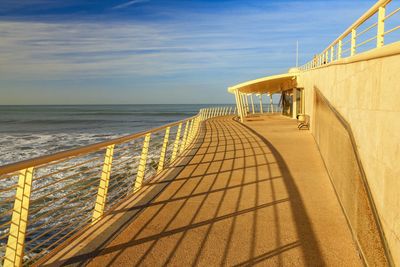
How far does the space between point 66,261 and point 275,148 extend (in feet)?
28.3

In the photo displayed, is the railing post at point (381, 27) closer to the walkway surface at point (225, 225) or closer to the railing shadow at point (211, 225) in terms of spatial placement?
the walkway surface at point (225, 225)

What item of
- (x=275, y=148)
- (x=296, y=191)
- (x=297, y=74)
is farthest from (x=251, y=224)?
(x=297, y=74)

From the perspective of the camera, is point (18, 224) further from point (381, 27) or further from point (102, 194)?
point (381, 27)

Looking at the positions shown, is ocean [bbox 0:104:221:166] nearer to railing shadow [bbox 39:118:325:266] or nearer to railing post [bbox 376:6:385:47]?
railing shadow [bbox 39:118:325:266]

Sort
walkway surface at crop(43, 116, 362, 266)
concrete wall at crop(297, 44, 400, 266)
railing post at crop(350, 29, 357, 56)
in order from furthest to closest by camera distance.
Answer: railing post at crop(350, 29, 357, 56)
walkway surface at crop(43, 116, 362, 266)
concrete wall at crop(297, 44, 400, 266)

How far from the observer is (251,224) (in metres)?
4.31

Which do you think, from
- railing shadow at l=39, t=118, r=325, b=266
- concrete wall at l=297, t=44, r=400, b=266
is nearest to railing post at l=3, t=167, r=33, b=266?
railing shadow at l=39, t=118, r=325, b=266

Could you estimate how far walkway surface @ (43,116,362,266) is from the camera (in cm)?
341

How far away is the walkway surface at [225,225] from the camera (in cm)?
341

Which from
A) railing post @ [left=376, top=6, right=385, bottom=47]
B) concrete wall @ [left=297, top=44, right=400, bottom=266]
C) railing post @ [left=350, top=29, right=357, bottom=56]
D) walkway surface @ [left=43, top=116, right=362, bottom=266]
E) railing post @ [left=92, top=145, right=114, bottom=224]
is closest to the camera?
concrete wall @ [left=297, top=44, right=400, bottom=266]

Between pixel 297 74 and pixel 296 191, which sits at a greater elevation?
pixel 297 74

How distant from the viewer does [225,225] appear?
14.1 feet

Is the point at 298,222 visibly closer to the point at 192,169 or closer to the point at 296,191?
the point at 296,191

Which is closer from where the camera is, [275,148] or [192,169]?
[192,169]
